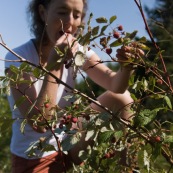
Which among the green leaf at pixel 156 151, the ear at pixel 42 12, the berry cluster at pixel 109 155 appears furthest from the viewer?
the ear at pixel 42 12

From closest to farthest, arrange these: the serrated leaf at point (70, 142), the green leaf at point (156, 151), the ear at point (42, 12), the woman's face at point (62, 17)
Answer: the green leaf at point (156, 151)
the serrated leaf at point (70, 142)
the woman's face at point (62, 17)
the ear at point (42, 12)

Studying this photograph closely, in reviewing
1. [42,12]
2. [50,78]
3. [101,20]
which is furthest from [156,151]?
[42,12]

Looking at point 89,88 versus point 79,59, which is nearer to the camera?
point 79,59

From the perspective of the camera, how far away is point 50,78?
1.53 metres

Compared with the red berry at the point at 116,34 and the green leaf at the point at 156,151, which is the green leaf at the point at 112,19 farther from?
the green leaf at the point at 156,151

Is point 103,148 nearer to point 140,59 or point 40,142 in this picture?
point 40,142

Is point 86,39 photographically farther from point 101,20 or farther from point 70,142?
point 70,142

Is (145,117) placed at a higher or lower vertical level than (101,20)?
lower

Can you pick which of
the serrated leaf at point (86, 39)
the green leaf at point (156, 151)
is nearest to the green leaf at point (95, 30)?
the serrated leaf at point (86, 39)

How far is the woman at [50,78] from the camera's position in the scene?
1566 mm

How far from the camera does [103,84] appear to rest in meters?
2.01

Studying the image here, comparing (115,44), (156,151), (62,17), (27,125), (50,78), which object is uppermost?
(62,17)

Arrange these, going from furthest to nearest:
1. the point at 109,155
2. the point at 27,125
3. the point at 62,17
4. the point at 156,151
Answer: the point at 27,125 < the point at 62,17 < the point at 109,155 < the point at 156,151

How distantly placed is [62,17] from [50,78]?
0.36m
